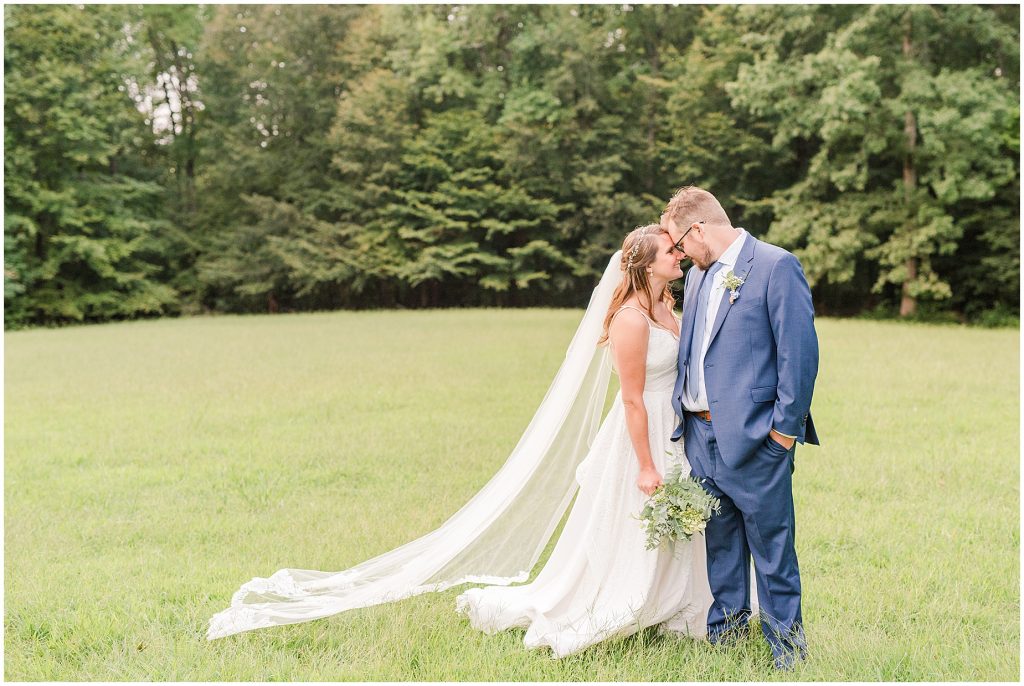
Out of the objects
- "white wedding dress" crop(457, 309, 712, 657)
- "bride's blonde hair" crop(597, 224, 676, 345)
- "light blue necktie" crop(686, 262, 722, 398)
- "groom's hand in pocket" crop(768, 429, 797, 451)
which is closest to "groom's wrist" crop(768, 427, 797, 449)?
"groom's hand in pocket" crop(768, 429, 797, 451)

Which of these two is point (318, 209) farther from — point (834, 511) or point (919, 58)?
point (834, 511)

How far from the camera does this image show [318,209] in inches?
1453

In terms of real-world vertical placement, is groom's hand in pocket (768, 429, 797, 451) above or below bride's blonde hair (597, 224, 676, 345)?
below

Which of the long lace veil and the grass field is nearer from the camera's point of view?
the grass field

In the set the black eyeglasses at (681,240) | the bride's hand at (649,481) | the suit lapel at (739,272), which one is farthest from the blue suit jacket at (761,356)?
the bride's hand at (649,481)

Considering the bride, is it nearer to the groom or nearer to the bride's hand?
the bride's hand

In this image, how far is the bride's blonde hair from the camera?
12.3 ft

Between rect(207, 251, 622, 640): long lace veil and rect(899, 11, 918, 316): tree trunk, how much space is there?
2415cm

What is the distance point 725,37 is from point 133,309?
84.5 feet

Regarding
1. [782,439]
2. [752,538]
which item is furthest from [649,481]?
[782,439]

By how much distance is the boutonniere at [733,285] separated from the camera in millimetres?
3535

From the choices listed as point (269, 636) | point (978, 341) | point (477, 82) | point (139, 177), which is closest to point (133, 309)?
point (139, 177)

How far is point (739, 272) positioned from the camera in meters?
3.59

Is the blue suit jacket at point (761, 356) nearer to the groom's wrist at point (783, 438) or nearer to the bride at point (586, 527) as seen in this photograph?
the groom's wrist at point (783, 438)
